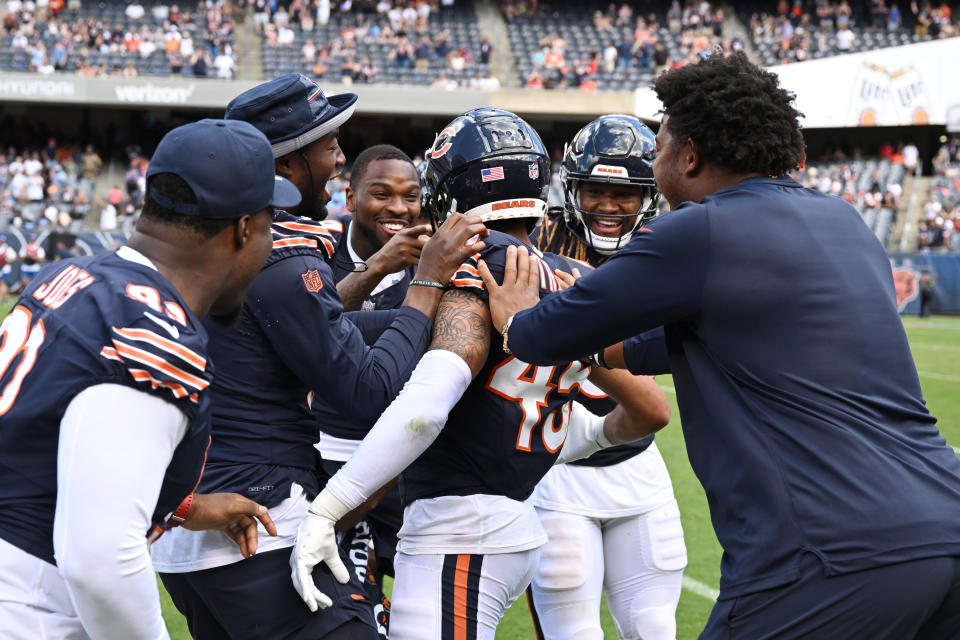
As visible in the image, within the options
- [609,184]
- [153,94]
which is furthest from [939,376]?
[153,94]

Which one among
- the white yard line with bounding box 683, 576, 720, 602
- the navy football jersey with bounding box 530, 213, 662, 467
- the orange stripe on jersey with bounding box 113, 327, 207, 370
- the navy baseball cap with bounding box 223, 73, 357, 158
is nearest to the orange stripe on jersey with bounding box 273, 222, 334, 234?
the navy baseball cap with bounding box 223, 73, 357, 158

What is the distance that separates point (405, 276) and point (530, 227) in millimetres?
1485

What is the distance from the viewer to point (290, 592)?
8.87 feet

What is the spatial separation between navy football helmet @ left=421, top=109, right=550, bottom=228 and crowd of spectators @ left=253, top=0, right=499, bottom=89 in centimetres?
2690

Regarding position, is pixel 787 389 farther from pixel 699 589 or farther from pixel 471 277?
pixel 699 589

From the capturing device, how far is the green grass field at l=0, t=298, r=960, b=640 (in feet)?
18.1

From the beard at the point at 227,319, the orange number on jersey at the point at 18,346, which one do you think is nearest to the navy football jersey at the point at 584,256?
the beard at the point at 227,319

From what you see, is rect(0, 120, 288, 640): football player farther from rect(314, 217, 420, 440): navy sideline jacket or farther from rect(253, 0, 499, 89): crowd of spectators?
rect(253, 0, 499, 89): crowd of spectators

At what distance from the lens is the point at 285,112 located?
297cm

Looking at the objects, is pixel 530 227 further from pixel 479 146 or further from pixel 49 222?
pixel 49 222

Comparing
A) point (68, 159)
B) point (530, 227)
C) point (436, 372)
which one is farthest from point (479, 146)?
point (68, 159)

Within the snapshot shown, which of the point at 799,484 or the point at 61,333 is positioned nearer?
the point at 61,333

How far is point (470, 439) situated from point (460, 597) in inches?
17.5

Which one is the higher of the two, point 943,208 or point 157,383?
point 157,383
